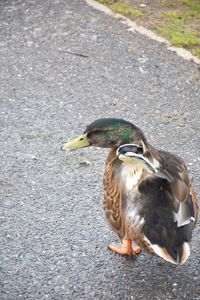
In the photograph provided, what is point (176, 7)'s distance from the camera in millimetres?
6391

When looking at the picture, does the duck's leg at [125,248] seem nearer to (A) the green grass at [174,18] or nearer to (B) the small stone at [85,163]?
(B) the small stone at [85,163]

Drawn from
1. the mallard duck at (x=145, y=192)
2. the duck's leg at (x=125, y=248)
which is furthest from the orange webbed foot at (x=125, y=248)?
the mallard duck at (x=145, y=192)

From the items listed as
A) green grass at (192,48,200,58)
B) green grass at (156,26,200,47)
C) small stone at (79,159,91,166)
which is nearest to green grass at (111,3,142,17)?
green grass at (156,26,200,47)

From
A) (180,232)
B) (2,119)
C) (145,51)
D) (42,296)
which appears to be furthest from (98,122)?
(145,51)

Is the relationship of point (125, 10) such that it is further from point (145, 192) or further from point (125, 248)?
point (145, 192)

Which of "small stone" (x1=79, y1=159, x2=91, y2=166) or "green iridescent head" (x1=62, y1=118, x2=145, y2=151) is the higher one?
"green iridescent head" (x1=62, y1=118, x2=145, y2=151)

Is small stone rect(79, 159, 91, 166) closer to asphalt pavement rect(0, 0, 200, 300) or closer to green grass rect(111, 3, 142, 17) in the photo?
asphalt pavement rect(0, 0, 200, 300)

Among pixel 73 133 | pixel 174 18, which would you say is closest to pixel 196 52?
pixel 174 18

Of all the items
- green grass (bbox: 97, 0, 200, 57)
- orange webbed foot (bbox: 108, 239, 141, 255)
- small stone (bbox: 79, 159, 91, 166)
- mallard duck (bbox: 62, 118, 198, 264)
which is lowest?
small stone (bbox: 79, 159, 91, 166)

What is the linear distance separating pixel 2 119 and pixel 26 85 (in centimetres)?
54

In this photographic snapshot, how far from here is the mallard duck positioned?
323 centimetres

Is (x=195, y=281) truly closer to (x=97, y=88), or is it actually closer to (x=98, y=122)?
(x=98, y=122)

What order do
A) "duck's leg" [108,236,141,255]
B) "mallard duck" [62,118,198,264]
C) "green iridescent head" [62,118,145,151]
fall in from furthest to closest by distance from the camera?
"duck's leg" [108,236,141,255], "green iridescent head" [62,118,145,151], "mallard duck" [62,118,198,264]

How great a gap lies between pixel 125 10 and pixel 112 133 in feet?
10.5
